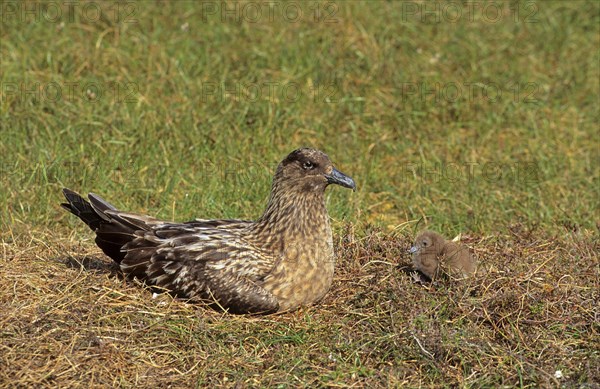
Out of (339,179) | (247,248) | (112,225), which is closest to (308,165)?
(339,179)

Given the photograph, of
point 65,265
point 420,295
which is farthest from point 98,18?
point 420,295

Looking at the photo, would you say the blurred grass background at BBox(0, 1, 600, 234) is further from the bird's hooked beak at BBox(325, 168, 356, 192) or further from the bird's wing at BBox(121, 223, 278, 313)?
the bird's wing at BBox(121, 223, 278, 313)

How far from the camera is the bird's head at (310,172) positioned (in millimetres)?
6293

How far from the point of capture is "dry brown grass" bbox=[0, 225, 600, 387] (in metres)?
5.34

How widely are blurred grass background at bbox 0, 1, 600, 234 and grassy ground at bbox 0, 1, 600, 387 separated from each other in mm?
24

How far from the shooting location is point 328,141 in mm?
9234

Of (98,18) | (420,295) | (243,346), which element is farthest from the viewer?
(98,18)

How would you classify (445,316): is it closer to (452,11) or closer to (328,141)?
(328,141)

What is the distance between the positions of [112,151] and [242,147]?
1167 mm

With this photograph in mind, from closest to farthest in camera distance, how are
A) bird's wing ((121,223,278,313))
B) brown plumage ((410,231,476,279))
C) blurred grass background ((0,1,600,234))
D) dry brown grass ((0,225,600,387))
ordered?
dry brown grass ((0,225,600,387)), bird's wing ((121,223,278,313)), brown plumage ((410,231,476,279)), blurred grass background ((0,1,600,234))

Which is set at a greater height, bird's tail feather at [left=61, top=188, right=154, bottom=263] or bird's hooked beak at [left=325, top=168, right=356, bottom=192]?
bird's hooked beak at [left=325, top=168, right=356, bottom=192]

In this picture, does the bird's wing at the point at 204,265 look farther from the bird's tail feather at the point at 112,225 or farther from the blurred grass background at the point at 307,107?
the blurred grass background at the point at 307,107

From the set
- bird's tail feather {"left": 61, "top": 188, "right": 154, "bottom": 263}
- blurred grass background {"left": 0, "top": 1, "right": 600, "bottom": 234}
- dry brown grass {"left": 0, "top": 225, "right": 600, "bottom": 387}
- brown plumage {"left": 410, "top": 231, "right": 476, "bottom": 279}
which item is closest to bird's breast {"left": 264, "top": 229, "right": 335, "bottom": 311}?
dry brown grass {"left": 0, "top": 225, "right": 600, "bottom": 387}

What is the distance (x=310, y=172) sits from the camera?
633 cm
